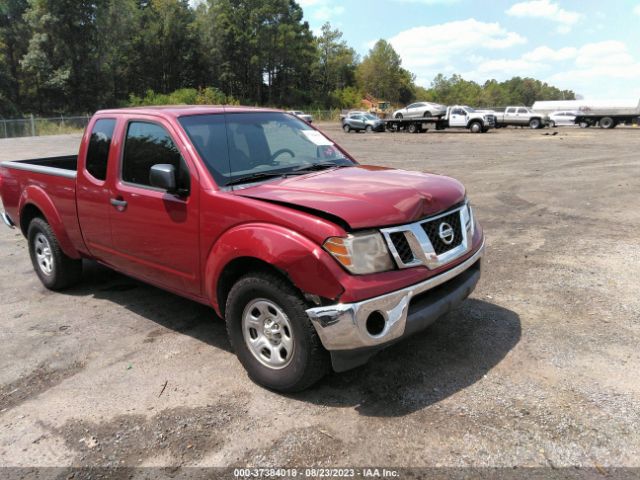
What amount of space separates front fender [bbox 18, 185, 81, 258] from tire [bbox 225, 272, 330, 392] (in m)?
2.49

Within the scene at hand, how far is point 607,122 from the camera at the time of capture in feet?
127

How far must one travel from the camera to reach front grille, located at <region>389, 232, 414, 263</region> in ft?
10.1

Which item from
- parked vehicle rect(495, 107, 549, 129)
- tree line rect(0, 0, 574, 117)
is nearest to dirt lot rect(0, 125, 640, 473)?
parked vehicle rect(495, 107, 549, 129)

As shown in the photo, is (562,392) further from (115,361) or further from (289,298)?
(115,361)

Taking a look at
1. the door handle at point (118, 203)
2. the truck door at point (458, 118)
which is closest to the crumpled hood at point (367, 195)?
the door handle at point (118, 203)

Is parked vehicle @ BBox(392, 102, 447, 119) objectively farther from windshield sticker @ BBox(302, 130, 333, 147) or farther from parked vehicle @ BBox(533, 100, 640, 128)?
windshield sticker @ BBox(302, 130, 333, 147)

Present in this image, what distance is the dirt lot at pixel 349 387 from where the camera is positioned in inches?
110

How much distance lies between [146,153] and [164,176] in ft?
2.35

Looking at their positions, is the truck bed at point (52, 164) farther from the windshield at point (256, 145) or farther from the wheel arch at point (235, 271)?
the wheel arch at point (235, 271)

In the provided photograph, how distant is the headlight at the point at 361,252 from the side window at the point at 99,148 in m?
2.52

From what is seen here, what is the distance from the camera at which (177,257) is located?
3826 millimetres

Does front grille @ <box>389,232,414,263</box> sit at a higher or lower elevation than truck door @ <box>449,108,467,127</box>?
lower

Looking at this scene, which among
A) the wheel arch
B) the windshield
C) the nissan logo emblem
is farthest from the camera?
the windshield

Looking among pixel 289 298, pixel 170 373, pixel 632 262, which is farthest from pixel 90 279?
pixel 632 262
